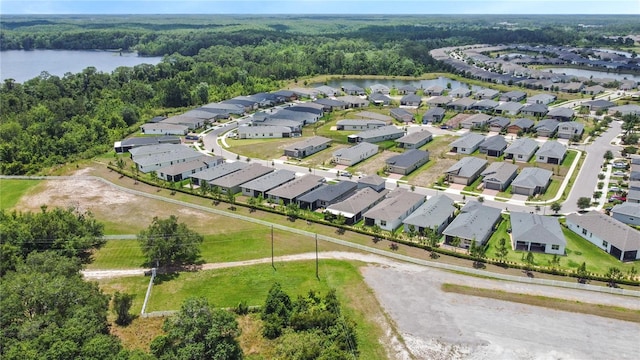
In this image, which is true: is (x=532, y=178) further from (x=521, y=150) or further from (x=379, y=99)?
(x=379, y=99)

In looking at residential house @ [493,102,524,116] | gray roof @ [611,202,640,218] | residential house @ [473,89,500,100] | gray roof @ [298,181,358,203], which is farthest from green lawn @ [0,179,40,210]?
residential house @ [473,89,500,100]

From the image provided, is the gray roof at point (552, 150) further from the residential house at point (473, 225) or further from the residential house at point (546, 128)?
the residential house at point (473, 225)

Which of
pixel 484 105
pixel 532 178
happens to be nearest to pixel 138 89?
pixel 484 105

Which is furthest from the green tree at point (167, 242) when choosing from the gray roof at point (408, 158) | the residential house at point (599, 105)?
the residential house at point (599, 105)

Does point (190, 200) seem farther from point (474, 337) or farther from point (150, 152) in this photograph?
point (474, 337)

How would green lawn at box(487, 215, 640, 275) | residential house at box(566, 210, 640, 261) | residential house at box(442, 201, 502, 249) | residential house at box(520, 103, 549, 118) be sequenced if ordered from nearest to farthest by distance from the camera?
green lawn at box(487, 215, 640, 275) → residential house at box(566, 210, 640, 261) → residential house at box(442, 201, 502, 249) → residential house at box(520, 103, 549, 118)

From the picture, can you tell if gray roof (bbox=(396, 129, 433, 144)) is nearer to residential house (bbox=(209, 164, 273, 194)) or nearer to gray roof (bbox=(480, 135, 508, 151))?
gray roof (bbox=(480, 135, 508, 151))
